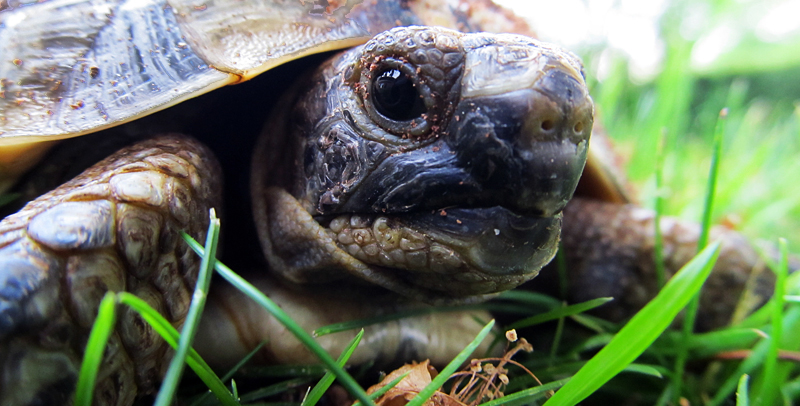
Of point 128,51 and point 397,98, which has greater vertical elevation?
point 128,51

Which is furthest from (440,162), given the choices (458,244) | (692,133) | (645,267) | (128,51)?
(692,133)

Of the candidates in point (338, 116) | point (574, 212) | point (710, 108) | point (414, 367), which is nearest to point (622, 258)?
point (574, 212)

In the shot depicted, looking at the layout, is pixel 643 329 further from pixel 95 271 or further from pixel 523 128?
pixel 95 271

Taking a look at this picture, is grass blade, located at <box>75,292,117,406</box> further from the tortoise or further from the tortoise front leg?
the tortoise front leg

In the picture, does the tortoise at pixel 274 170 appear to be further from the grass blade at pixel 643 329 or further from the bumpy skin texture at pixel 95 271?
the grass blade at pixel 643 329

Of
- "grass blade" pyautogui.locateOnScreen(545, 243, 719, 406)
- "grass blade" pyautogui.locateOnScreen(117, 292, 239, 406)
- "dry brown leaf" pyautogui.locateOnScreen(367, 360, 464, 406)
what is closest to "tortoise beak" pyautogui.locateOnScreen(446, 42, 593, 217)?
"grass blade" pyautogui.locateOnScreen(545, 243, 719, 406)

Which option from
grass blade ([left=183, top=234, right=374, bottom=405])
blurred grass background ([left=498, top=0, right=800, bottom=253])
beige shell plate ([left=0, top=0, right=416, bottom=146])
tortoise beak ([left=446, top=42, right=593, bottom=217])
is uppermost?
beige shell plate ([left=0, top=0, right=416, bottom=146])
